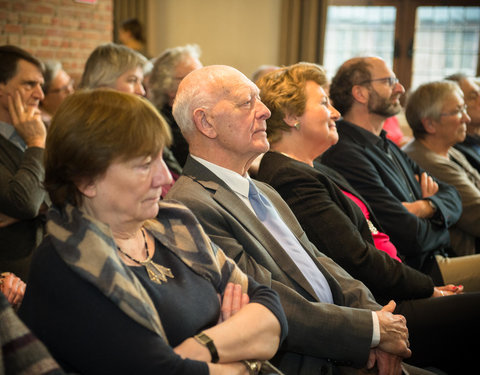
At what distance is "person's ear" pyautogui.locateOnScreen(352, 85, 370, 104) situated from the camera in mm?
3061

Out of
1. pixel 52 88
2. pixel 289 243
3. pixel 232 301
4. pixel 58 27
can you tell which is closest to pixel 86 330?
pixel 232 301

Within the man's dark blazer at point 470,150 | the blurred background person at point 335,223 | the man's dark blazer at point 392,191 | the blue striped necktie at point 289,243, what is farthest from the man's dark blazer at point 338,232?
the man's dark blazer at point 470,150

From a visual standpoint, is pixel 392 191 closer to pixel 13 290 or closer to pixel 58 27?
pixel 13 290

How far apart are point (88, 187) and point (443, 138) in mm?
2748

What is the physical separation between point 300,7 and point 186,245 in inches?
247

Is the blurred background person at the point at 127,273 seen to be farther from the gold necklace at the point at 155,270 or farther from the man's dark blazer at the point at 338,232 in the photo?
the man's dark blazer at the point at 338,232

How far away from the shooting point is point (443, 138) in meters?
3.49

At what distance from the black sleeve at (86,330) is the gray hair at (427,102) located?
9.12 ft

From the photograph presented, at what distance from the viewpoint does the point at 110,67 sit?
3.41m

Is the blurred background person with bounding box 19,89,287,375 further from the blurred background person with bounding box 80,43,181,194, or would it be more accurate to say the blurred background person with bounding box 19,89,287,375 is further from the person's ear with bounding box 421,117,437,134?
the person's ear with bounding box 421,117,437,134

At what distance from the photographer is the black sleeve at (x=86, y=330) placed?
3.79 feet

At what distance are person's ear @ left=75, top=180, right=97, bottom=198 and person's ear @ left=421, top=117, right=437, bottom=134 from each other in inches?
106

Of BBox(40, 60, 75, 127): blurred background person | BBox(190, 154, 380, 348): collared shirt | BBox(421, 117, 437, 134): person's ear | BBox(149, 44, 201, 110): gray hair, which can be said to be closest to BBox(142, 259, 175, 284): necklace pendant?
BBox(190, 154, 380, 348): collared shirt

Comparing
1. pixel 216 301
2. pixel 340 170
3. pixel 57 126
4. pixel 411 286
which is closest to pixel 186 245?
pixel 216 301
